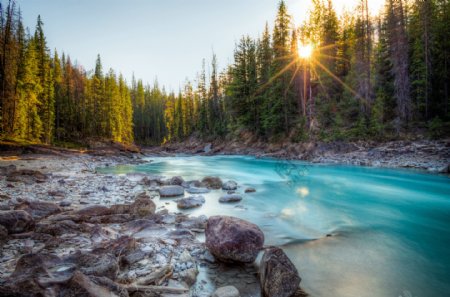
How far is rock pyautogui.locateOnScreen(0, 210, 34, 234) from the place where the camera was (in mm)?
5184

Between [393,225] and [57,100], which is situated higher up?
[57,100]

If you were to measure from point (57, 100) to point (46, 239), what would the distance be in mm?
51966

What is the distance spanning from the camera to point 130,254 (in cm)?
445

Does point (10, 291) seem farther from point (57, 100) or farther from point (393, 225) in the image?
point (57, 100)

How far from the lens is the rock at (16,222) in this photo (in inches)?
204

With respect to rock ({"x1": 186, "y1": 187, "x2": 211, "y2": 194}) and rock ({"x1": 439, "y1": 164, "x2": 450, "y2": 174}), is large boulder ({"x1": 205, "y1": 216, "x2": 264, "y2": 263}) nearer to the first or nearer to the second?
Result: rock ({"x1": 186, "y1": 187, "x2": 211, "y2": 194})

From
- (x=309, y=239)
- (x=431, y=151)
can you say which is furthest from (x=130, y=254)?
(x=431, y=151)

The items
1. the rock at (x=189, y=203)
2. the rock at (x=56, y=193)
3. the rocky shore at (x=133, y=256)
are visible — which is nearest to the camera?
the rocky shore at (x=133, y=256)

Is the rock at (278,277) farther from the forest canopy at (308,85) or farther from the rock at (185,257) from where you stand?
the forest canopy at (308,85)

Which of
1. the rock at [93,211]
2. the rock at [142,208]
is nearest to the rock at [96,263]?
the rock at [93,211]

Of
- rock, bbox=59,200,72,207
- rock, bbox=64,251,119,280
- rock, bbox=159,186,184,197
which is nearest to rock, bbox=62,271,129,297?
rock, bbox=64,251,119,280

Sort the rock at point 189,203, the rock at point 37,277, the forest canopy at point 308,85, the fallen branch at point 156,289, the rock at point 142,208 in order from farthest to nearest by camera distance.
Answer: the forest canopy at point 308,85, the rock at point 189,203, the rock at point 142,208, the fallen branch at point 156,289, the rock at point 37,277

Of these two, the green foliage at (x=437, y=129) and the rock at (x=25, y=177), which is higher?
the green foliage at (x=437, y=129)

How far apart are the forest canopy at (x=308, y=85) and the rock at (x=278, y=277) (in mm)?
23626
